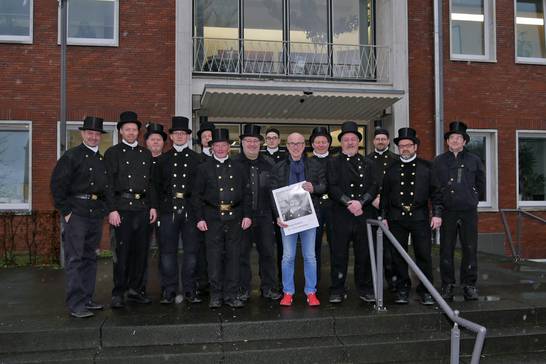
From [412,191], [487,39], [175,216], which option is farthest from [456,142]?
[487,39]

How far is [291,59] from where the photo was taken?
13.3 meters

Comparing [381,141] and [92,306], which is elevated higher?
[381,141]

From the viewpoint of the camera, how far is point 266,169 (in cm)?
624

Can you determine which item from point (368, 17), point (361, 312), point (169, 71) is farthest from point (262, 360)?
point (368, 17)

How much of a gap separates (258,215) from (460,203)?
253 centimetres

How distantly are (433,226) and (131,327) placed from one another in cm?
369

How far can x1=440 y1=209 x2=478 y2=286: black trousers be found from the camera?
244 inches

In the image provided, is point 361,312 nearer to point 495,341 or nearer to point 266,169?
point 495,341

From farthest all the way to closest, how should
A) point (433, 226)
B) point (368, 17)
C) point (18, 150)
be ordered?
point (368, 17), point (18, 150), point (433, 226)

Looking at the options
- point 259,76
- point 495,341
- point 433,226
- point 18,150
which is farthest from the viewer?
point 259,76

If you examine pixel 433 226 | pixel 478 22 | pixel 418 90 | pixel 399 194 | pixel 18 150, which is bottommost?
pixel 433 226

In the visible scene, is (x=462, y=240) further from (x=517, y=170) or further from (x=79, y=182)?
(x=517, y=170)

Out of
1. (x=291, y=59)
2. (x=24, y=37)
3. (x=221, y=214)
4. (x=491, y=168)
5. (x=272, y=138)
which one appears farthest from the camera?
(x=491, y=168)

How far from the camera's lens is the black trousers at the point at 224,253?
578 cm
